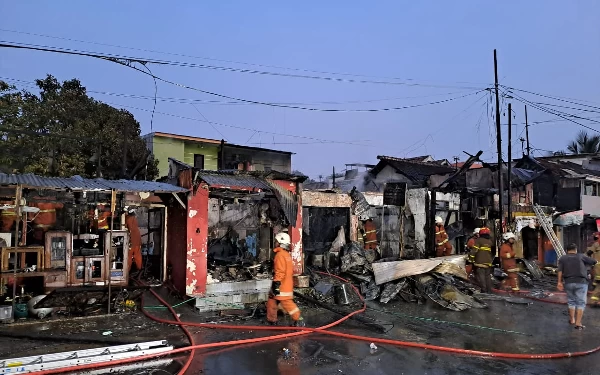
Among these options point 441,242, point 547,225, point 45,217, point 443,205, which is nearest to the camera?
point 45,217

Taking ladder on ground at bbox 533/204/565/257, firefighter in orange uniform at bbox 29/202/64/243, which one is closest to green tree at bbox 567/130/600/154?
ladder on ground at bbox 533/204/565/257

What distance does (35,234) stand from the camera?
432 inches

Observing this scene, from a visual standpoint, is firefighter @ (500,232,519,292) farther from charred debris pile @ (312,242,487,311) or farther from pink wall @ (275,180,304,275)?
pink wall @ (275,180,304,275)

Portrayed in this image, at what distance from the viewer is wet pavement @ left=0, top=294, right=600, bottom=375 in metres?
6.54

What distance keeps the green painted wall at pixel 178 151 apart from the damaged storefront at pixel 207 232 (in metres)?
16.2

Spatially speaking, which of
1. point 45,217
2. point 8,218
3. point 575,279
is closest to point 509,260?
point 575,279

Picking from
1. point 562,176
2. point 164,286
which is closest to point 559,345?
point 164,286

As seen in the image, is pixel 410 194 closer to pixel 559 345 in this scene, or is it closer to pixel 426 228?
pixel 426 228

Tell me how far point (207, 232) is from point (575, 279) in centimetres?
827

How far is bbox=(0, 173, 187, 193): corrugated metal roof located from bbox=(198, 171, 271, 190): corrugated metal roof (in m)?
0.68

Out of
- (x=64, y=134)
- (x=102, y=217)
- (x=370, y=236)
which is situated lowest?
(x=370, y=236)

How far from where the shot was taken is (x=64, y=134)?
1869 cm

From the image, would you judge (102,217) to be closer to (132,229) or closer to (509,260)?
(132,229)

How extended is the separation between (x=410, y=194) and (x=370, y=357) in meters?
10.2
